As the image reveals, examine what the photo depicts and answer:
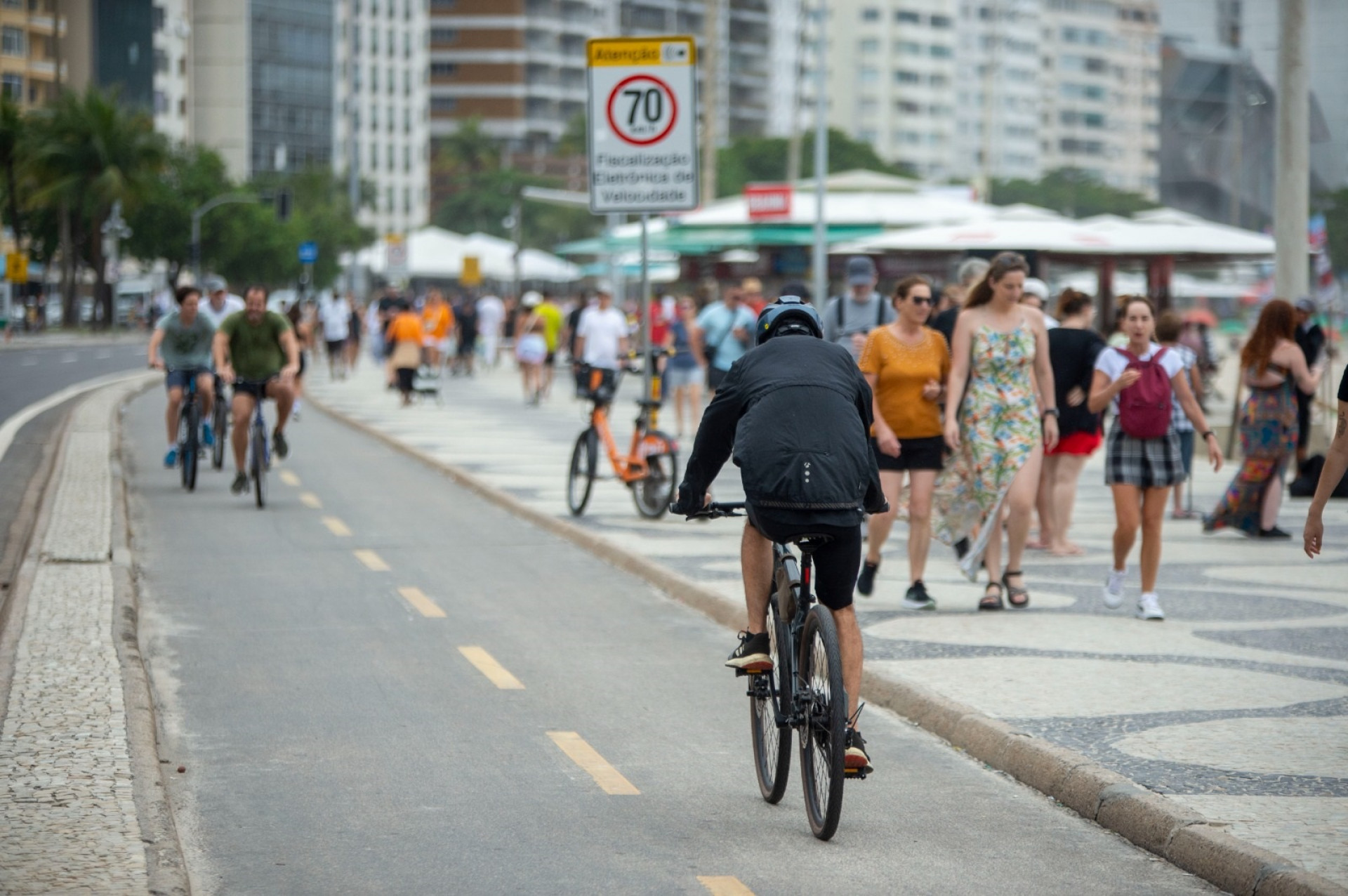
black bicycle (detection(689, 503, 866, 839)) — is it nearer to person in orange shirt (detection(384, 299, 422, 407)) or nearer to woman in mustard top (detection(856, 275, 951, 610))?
woman in mustard top (detection(856, 275, 951, 610))

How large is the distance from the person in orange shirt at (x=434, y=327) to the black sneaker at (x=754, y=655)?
2806 cm

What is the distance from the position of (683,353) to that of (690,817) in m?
17.5

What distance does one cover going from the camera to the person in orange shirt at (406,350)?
3103 cm

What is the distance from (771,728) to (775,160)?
12824cm

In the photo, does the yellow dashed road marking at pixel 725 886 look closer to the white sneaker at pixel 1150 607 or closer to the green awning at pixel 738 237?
the white sneaker at pixel 1150 607

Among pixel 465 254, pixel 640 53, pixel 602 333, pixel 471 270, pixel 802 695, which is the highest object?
pixel 465 254

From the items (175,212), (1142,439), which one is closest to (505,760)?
(1142,439)

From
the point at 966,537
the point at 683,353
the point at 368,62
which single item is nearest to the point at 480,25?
the point at 368,62

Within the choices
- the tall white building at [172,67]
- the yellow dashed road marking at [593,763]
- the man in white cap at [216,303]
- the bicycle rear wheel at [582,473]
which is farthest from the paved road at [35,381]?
the tall white building at [172,67]

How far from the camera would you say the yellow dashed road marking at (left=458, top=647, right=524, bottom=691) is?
861 centimetres

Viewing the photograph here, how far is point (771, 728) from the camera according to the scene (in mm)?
6488

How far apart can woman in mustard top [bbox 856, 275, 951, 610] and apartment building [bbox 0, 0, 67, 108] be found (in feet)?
51.0

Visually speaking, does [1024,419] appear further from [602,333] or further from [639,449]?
[602,333]

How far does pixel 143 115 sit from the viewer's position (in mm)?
78875
